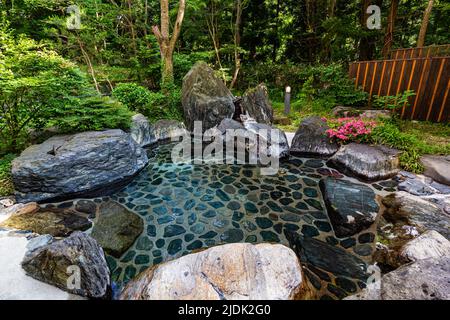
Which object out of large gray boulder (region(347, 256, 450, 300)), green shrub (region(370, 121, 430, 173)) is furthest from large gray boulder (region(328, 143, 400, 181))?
large gray boulder (region(347, 256, 450, 300))

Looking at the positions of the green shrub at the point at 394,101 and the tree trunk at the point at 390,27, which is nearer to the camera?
the green shrub at the point at 394,101

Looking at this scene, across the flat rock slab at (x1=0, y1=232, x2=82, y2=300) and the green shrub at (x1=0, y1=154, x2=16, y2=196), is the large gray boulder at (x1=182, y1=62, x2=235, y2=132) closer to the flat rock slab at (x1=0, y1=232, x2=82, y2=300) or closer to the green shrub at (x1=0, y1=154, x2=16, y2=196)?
the green shrub at (x1=0, y1=154, x2=16, y2=196)

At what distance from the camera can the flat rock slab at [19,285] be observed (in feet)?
7.88

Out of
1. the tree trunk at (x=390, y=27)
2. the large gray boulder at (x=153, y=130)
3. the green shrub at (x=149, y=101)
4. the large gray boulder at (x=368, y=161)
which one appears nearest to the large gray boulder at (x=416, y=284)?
the large gray boulder at (x=368, y=161)

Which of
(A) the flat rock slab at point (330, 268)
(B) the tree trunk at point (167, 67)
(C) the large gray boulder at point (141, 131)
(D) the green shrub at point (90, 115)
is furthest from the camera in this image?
(B) the tree trunk at point (167, 67)

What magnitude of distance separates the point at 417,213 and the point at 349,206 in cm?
99

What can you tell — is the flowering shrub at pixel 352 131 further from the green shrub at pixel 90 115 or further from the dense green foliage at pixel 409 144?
the green shrub at pixel 90 115

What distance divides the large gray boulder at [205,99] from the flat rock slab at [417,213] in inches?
240

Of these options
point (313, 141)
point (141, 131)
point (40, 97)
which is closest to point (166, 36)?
point (141, 131)

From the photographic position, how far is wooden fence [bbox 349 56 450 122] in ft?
22.2

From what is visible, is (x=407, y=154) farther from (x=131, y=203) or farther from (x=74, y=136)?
(x=74, y=136)
